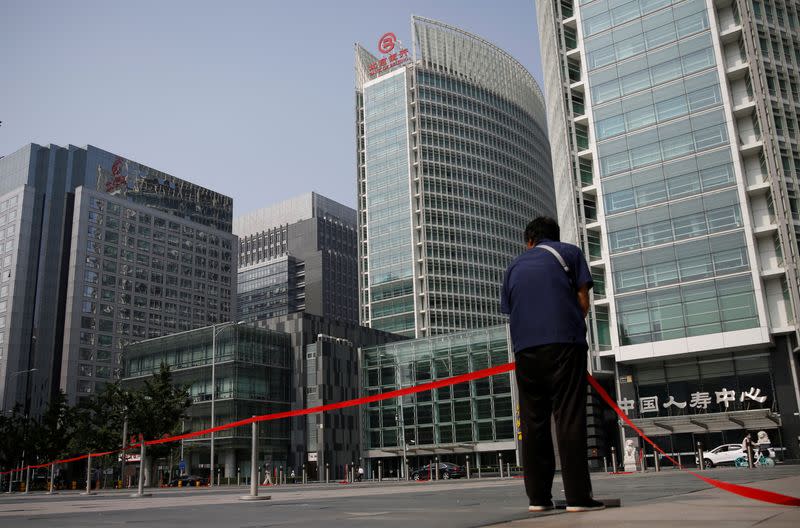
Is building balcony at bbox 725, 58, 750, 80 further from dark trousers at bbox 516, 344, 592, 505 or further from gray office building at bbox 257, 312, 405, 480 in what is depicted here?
dark trousers at bbox 516, 344, 592, 505

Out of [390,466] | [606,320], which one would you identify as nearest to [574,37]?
[606,320]

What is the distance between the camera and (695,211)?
49375 mm

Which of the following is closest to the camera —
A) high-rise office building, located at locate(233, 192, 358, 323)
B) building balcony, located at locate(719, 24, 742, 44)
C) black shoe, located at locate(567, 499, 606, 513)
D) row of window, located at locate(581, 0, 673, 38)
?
black shoe, located at locate(567, 499, 606, 513)

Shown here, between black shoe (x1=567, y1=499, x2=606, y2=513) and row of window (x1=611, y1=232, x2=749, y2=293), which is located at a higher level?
row of window (x1=611, y1=232, x2=749, y2=293)

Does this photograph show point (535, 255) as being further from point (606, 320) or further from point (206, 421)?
point (206, 421)

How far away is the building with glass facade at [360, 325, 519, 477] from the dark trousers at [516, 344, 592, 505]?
62307 millimetres

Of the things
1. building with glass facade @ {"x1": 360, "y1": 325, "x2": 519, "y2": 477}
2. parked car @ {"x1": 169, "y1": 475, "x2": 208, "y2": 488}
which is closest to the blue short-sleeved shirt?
parked car @ {"x1": 169, "y1": 475, "x2": 208, "y2": 488}

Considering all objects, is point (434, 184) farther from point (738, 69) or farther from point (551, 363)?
point (551, 363)

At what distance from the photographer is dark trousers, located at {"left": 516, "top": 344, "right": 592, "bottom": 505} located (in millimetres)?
5766

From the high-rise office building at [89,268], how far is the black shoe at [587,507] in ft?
368

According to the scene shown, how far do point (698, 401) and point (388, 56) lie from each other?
95283 millimetres

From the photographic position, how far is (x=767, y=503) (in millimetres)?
6379

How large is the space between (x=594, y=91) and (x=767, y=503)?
175 feet

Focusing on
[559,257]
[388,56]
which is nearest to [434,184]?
[388,56]
